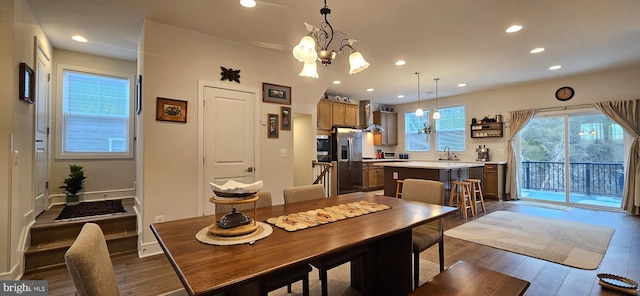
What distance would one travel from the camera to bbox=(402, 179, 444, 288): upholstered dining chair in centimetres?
214

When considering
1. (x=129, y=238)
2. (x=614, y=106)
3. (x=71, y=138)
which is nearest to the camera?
(x=129, y=238)

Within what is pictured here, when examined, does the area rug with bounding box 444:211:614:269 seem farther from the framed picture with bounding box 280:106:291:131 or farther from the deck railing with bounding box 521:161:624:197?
the framed picture with bounding box 280:106:291:131

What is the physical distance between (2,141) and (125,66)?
2.56m

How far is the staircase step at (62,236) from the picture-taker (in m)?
2.66

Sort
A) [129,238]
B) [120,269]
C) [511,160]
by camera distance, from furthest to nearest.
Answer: [511,160] → [129,238] → [120,269]

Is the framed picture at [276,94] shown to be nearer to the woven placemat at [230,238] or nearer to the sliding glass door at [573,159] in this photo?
the woven placemat at [230,238]

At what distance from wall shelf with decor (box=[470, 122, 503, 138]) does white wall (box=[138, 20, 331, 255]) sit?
5505 mm

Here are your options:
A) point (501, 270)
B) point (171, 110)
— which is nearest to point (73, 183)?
point (171, 110)

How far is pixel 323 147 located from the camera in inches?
258

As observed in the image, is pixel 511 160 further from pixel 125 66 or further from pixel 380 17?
pixel 125 66

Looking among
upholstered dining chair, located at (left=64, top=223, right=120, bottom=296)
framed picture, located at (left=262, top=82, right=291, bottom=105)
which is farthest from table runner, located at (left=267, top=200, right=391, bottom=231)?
framed picture, located at (left=262, top=82, right=291, bottom=105)

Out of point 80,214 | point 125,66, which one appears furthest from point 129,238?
point 125,66

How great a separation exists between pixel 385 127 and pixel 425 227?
5955mm

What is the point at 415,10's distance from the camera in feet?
9.18
